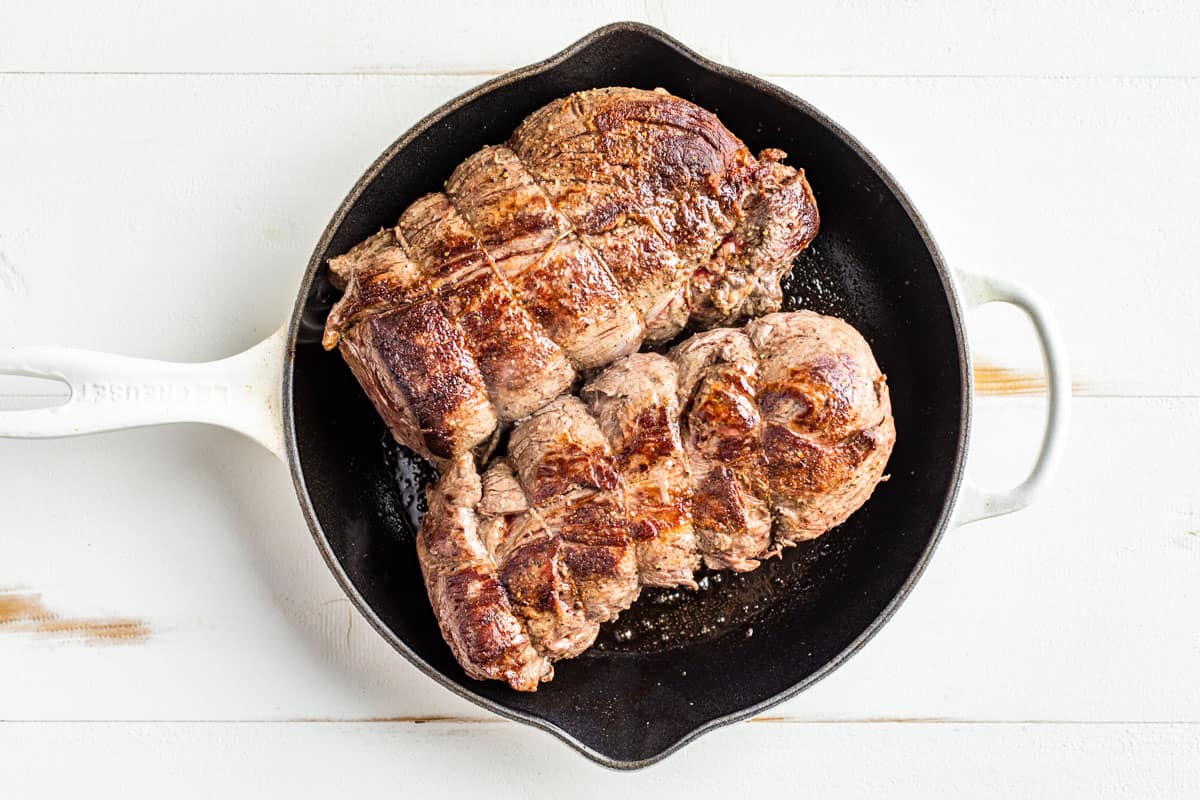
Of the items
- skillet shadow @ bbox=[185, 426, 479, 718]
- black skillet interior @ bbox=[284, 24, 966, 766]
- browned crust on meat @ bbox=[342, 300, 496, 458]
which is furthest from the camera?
skillet shadow @ bbox=[185, 426, 479, 718]

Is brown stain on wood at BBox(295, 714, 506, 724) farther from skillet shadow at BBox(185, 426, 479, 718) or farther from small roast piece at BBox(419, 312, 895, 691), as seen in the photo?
small roast piece at BBox(419, 312, 895, 691)

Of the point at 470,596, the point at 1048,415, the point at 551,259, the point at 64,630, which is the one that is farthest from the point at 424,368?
the point at 1048,415

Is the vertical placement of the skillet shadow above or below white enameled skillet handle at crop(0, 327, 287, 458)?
below

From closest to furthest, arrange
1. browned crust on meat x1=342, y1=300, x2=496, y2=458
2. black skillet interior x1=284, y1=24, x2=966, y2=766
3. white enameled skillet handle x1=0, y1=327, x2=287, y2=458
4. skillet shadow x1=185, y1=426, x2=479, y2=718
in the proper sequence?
browned crust on meat x1=342, y1=300, x2=496, y2=458
white enameled skillet handle x1=0, y1=327, x2=287, y2=458
black skillet interior x1=284, y1=24, x2=966, y2=766
skillet shadow x1=185, y1=426, x2=479, y2=718

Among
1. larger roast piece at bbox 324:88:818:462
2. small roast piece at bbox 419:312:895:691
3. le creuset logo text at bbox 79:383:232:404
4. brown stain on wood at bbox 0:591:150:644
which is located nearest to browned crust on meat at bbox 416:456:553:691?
small roast piece at bbox 419:312:895:691

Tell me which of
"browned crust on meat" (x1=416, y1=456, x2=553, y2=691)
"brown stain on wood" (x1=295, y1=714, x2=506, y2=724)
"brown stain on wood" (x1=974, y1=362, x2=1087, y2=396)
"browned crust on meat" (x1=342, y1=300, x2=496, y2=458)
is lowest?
"brown stain on wood" (x1=295, y1=714, x2=506, y2=724)

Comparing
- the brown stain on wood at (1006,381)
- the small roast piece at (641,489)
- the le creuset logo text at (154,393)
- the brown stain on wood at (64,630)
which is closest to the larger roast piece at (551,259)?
the small roast piece at (641,489)

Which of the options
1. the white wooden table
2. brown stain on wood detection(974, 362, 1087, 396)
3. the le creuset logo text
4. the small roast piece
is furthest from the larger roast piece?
brown stain on wood detection(974, 362, 1087, 396)

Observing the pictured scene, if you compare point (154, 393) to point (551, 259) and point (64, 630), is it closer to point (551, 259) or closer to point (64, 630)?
point (64, 630)

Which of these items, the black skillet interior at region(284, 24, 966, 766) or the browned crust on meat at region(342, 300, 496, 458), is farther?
the black skillet interior at region(284, 24, 966, 766)
